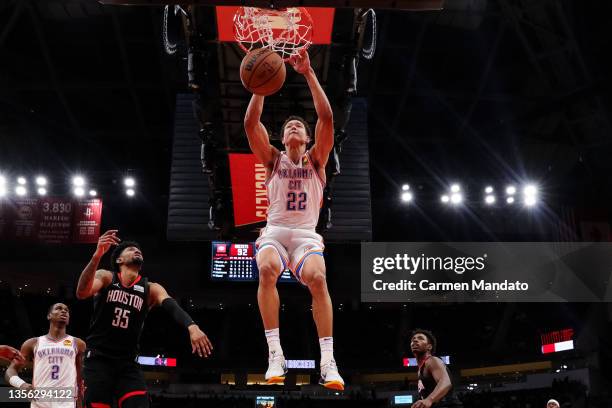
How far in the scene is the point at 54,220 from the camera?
16.9 meters

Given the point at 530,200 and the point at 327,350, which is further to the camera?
the point at 530,200

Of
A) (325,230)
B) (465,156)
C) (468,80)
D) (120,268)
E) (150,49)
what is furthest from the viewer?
(465,156)

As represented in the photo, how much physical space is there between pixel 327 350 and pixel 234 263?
13877 millimetres

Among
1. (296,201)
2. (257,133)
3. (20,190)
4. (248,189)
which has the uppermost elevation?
A: (20,190)

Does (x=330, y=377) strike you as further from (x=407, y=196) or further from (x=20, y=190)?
(x=407, y=196)

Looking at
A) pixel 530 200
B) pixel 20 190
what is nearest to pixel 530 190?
pixel 530 200

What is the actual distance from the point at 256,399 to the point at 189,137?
14.0 m

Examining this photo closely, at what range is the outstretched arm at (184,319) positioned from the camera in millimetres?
4378

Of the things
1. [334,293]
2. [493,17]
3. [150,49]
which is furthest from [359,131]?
[334,293]

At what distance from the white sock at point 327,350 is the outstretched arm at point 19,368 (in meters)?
3.26

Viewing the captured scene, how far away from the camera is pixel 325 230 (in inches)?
510

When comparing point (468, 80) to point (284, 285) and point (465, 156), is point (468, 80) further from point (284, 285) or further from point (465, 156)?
point (284, 285)

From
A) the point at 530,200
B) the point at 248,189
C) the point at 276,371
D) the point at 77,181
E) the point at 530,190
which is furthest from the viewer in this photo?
the point at 530,200

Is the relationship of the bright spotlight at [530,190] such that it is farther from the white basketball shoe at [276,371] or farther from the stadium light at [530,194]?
the white basketball shoe at [276,371]
